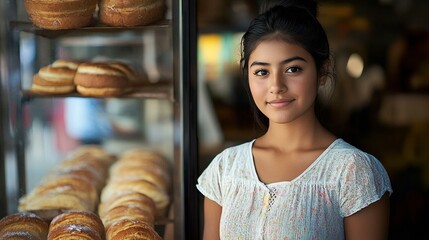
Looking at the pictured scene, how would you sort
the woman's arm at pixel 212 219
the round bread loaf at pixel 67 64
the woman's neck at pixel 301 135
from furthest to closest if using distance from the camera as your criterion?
1. the round bread loaf at pixel 67 64
2. the woman's arm at pixel 212 219
3. the woman's neck at pixel 301 135

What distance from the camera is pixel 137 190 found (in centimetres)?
259

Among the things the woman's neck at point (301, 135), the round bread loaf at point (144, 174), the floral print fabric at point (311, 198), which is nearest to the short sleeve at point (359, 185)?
the floral print fabric at point (311, 198)

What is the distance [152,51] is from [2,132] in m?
3.44

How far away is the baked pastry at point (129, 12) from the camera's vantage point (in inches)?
88.4

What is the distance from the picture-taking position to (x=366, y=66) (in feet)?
17.5

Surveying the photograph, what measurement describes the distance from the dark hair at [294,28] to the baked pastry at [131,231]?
28.4 inches

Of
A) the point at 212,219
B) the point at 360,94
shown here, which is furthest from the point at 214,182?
the point at 360,94

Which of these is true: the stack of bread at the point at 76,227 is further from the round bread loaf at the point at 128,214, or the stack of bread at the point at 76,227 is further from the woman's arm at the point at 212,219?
the woman's arm at the point at 212,219

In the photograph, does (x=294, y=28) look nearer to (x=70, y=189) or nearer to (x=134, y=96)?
(x=134, y=96)

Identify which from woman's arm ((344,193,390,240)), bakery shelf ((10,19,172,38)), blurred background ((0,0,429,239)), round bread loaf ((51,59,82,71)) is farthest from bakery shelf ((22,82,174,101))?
blurred background ((0,0,429,239))

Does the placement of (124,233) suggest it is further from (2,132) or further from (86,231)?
(2,132)

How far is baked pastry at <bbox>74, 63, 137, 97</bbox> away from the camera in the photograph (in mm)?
2410

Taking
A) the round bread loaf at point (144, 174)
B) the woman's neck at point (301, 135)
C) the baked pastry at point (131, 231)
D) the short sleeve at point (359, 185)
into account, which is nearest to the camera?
the short sleeve at point (359, 185)

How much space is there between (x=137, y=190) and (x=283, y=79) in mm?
1170
